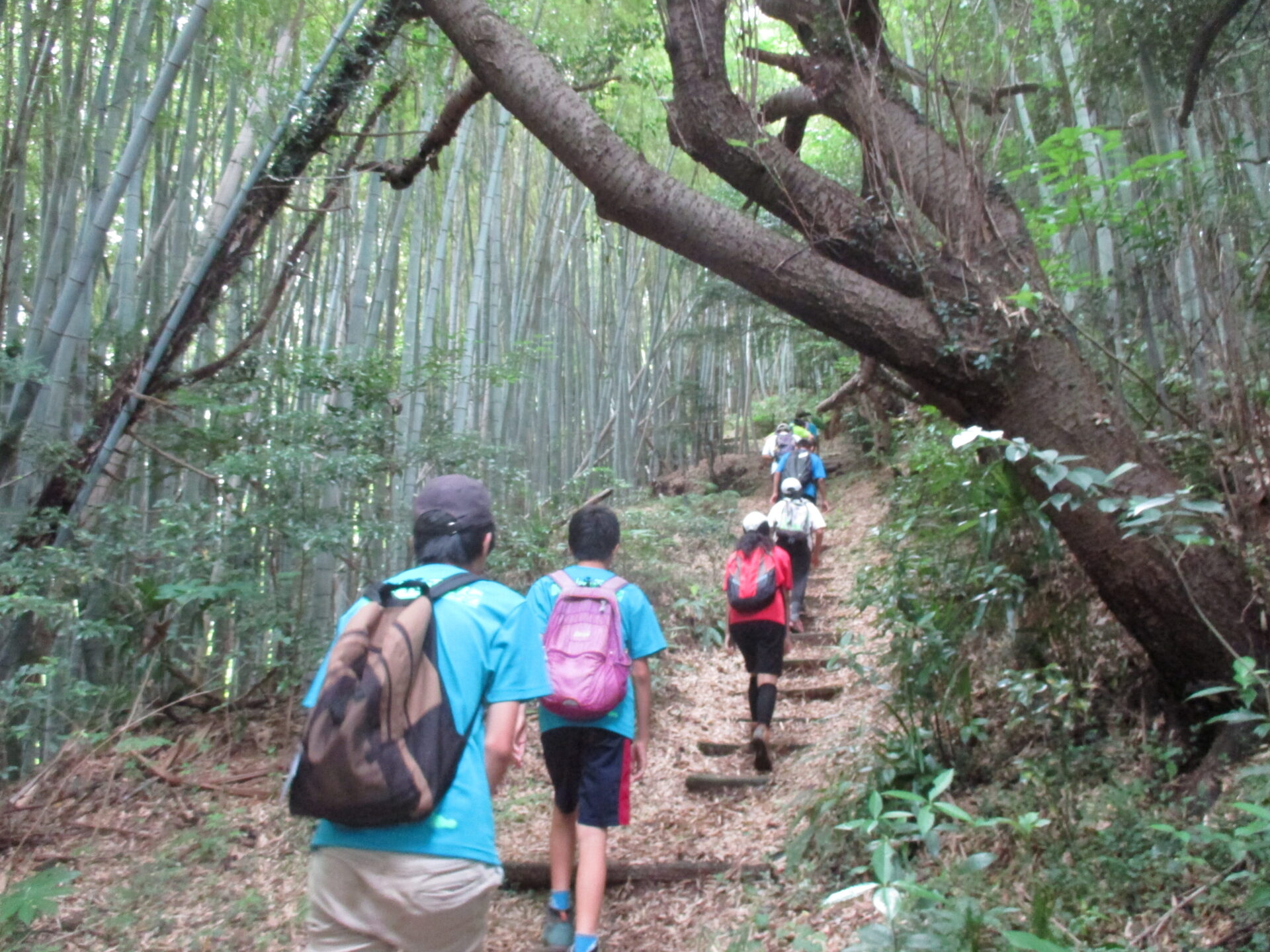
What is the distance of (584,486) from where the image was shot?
787 cm

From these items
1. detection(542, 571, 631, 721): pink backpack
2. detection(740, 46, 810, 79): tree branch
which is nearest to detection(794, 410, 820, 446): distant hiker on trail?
detection(740, 46, 810, 79): tree branch

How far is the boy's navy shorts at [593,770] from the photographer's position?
2.51 metres

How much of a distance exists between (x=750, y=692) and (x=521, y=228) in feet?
17.1

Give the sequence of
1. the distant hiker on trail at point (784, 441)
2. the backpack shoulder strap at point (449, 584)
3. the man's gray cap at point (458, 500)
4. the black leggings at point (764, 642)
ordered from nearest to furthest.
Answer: the backpack shoulder strap at point (449, 584), the man's gray cap at point (458, 500), the black leggings at point (764, 642), the distant hiker on trail at point (784, 441)

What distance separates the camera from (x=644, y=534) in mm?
6316

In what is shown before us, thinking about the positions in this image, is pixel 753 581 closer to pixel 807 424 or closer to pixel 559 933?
pixel 559 933

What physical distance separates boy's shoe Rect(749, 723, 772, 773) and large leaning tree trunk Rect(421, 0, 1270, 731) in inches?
68.6

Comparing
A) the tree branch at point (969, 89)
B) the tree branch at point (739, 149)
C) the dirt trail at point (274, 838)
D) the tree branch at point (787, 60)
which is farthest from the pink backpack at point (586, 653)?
the tree branch at point (787, 60)

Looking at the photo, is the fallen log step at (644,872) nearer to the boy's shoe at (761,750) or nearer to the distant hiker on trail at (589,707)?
the distant hiker on trail at (589,707)

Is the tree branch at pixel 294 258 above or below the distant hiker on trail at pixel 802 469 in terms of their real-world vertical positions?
above

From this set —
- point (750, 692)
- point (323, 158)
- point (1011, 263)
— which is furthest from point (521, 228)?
point (1011, 263)

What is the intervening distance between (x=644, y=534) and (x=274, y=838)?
329cm

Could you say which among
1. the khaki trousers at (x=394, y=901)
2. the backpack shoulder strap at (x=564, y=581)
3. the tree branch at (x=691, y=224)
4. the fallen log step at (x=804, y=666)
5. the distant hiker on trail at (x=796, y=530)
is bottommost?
the khaki trousers at (x=394, y=901)

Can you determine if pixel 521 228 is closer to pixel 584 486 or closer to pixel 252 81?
pixel 584 486
